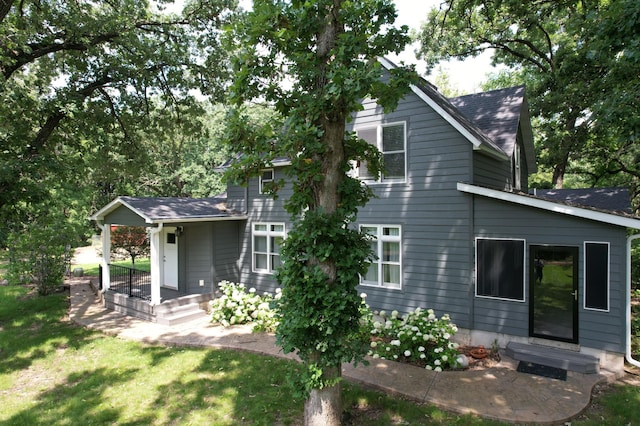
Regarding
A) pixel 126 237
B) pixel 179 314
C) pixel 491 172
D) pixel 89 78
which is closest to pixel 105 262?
pixel 179 314

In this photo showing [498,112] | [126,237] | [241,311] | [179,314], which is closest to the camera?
[241,311]

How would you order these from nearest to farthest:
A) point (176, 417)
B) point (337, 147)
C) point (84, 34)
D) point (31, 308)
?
point (337, 147), point (176, 417), point (84, 34), point (31, 308)

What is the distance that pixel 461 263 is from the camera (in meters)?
7.80

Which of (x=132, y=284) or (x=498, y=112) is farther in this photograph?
(x=132, y=284)

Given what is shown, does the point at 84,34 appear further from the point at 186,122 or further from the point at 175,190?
the point at 175,190

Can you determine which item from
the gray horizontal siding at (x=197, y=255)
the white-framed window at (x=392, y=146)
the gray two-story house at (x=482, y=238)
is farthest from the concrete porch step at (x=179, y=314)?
the white-framed window at (x=392, y=146)

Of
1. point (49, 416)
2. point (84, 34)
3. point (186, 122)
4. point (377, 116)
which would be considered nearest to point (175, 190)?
point (186, 122)

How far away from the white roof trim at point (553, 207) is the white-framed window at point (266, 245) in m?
5.54

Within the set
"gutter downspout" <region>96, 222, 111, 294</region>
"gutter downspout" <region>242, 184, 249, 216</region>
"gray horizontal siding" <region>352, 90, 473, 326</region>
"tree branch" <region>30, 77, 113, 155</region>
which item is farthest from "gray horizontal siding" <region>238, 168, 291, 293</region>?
"tree branch" <region>30, 77, 113, 155</region>

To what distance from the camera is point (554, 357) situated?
6.53m

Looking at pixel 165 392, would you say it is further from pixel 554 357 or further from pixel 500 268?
pixel 554 357

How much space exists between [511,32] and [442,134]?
1279cm

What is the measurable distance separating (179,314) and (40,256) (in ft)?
21.0

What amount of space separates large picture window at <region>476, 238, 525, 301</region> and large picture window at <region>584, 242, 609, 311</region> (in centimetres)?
105
